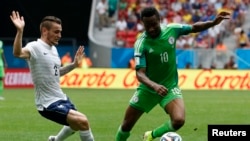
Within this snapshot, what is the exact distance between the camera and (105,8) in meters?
44.2

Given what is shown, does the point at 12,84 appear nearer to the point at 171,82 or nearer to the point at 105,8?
the point at 105,8

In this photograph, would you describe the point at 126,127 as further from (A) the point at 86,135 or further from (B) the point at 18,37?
(B) the point at 18,37

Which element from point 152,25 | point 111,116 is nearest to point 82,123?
point 152,25

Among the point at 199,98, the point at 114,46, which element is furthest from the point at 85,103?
the point at 114,46

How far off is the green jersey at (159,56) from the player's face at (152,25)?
138 millimetres

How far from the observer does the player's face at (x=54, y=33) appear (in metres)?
12.1

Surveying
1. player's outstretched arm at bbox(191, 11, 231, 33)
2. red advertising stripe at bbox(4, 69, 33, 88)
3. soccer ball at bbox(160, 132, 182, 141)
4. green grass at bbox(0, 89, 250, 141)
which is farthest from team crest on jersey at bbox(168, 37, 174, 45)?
red advertising stripe at bbox(4, 69, 33, 88)

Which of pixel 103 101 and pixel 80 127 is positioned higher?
pixel 80 127

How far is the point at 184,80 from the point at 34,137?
21739 mm

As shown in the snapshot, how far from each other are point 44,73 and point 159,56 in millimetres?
2030

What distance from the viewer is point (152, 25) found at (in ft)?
Answer: 41.6

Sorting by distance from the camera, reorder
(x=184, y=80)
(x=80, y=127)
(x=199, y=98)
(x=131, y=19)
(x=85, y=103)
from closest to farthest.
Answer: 1. (x=80, y=127)
2. (x=85, y=103)
3. (x=199, y=98)
4. (x=184, y=80)
5. (x=131, y=19)

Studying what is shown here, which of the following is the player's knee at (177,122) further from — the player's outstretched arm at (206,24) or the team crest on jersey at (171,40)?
the player's outstretched arm at (206,24)

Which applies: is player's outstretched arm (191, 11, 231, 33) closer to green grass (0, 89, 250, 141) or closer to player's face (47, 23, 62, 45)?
player's face (47, 23, 62, 45)
